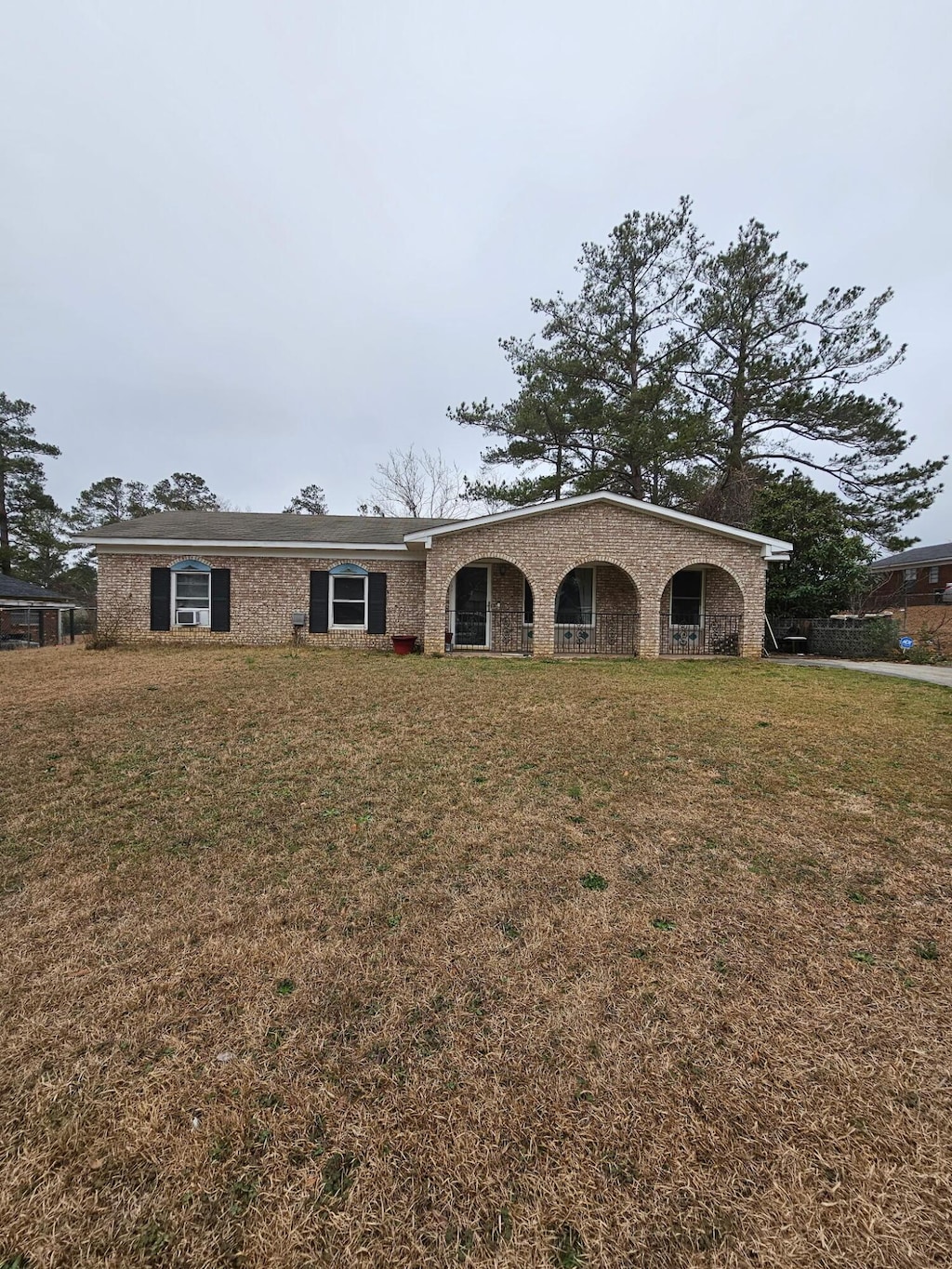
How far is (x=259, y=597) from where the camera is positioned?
44.9 feet

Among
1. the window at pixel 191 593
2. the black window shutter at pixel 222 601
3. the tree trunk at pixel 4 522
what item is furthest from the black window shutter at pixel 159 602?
the tree trunk at pixel 4 522

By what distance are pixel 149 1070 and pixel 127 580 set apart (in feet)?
47.0

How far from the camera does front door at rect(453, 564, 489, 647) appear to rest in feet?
46.4

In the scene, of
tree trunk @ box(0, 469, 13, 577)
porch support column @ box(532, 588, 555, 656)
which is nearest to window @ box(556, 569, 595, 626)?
porch support column @ box(532, 588, 555, 656)

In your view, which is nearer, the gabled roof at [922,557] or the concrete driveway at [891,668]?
the concrete driveway at [891,668]

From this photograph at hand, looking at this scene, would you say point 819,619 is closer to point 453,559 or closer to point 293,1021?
point 453,559

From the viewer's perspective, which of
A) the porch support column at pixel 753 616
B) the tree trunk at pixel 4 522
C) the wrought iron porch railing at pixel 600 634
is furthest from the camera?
the tree trunk at pixel 4 522

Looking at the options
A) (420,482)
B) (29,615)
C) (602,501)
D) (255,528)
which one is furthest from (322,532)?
(420,482)

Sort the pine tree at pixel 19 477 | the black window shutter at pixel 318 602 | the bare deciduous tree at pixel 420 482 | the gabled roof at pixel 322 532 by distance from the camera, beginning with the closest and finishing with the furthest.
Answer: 1. the gabled roof at pixel 322 532
2. the black window shutter at pixel 318 602
3. the bare deciduous tree at pixel 420 482
4. the pine tree at pixel 19 477

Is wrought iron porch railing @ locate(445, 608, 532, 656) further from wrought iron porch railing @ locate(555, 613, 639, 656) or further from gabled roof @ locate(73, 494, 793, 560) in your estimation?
gabled roof @ locate(73, 494, 793, 560)

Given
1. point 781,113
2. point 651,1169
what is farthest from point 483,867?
point 781,113

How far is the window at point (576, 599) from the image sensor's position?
14.4m

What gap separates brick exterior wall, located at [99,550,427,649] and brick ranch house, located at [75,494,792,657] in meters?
0.03

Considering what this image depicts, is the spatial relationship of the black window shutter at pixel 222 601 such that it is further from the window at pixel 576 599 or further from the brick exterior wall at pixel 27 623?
the brick exterior wall at pixel 27 623
